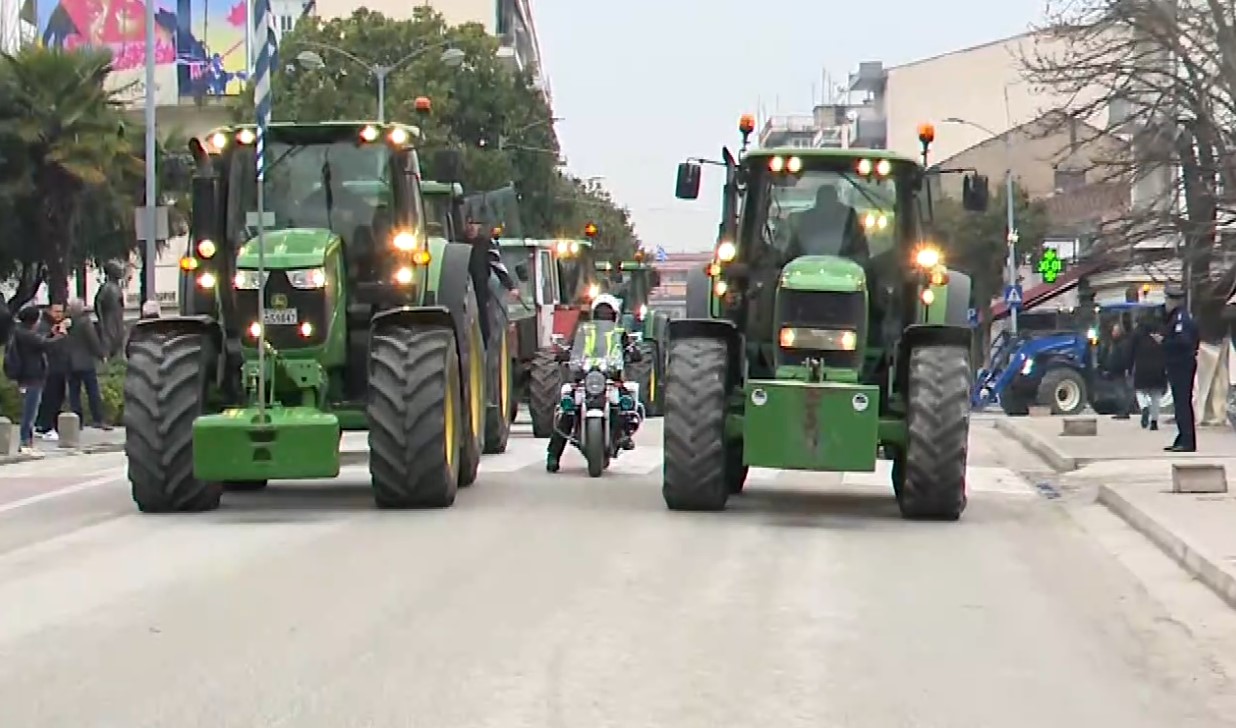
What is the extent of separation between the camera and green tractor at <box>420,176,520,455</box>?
18031 millimetres

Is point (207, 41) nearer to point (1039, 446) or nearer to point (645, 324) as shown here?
point (645, 324)

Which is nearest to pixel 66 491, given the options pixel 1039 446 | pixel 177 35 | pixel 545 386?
pixel 545 386

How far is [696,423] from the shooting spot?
1491 centimetres

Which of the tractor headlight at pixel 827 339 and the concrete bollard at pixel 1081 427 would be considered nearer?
the tractor headlight at pixel 827 339

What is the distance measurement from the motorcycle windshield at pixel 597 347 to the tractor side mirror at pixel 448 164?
2.93 meters

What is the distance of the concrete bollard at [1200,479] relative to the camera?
1692cm

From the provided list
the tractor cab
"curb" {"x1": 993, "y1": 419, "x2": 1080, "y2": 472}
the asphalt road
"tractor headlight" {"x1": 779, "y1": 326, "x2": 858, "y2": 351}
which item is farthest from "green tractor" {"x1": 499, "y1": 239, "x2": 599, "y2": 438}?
the asphalt road

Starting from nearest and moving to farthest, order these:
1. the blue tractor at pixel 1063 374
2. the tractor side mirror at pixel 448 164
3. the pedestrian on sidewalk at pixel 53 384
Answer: the tractor side mirror at pixel 448 164 → the pedestrian on sidewalk at pixel 53 384 → the blue tractor at pixel 1063 374

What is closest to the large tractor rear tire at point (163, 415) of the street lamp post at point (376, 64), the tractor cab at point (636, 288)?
the tractor cab at point (636, 288)

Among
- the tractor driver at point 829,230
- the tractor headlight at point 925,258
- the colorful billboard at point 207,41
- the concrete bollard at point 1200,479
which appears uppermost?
the colorful billboard at point 207,41

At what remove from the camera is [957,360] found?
15.0 m

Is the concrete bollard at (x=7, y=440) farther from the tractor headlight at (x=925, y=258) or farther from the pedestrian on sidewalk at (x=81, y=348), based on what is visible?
the tractor headlight at (x=925, y=258)

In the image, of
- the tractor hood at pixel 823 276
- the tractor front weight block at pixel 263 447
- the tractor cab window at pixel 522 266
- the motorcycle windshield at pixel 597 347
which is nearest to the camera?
the tractor front weight block at pixel 263 447

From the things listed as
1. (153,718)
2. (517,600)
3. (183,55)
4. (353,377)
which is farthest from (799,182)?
(183,55)
